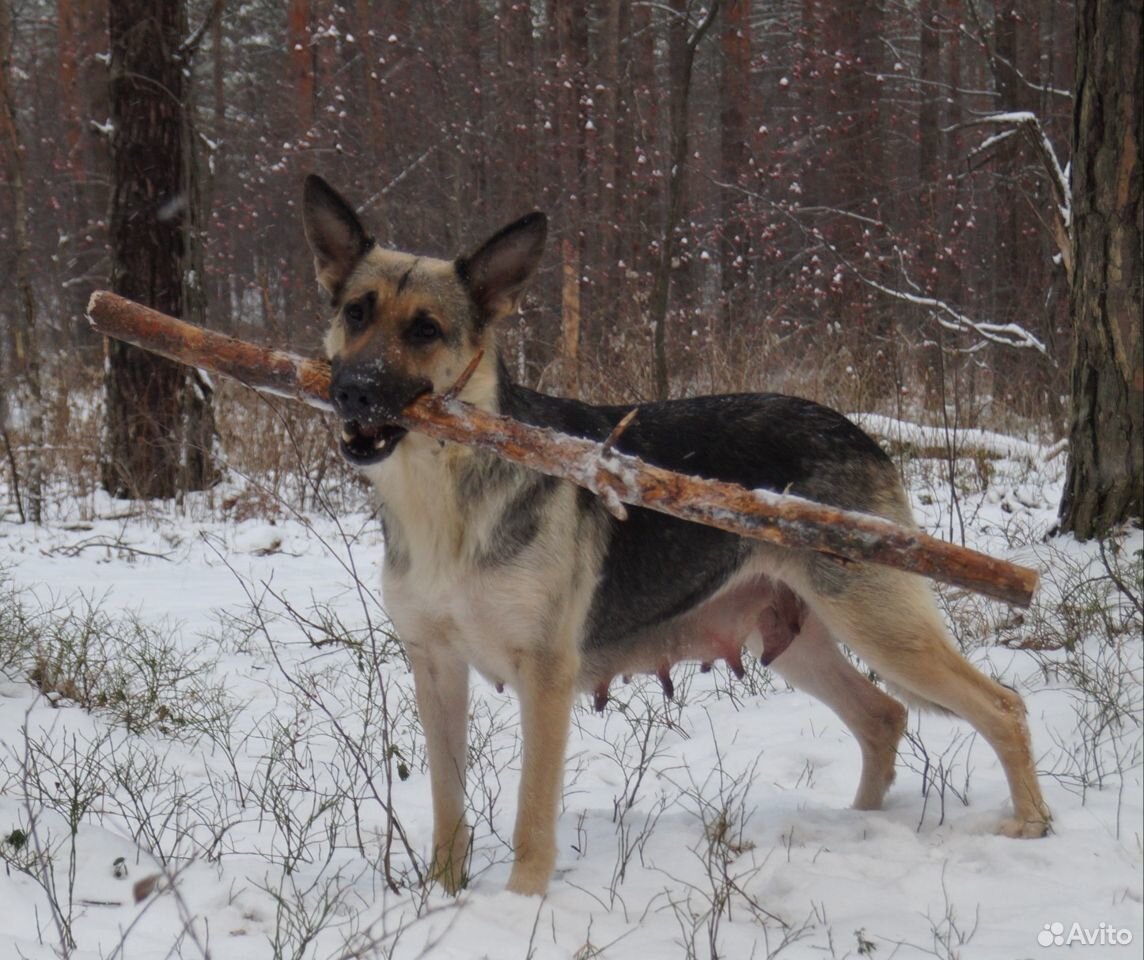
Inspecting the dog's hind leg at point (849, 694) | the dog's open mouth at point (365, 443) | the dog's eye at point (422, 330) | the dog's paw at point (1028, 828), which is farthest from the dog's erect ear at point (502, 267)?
the dog's paw at point (1028, 828)

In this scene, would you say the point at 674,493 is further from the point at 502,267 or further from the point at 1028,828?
the point at 1028,828

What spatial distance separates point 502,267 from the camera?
384 centimetres

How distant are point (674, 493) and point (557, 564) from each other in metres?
0.60

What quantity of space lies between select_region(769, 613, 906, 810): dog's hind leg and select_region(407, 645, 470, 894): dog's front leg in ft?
4.35

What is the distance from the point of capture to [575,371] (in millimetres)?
11258

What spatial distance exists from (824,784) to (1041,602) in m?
1.89

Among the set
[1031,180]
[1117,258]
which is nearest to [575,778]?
[1117,258]

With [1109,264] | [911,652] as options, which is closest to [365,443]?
[911,652]

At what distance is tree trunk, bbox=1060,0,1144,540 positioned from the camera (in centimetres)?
580

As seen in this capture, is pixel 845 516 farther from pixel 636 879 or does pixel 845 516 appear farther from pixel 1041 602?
pixel 1041 602

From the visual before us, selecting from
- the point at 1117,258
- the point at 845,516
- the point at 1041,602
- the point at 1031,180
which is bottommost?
the point at 1041,602

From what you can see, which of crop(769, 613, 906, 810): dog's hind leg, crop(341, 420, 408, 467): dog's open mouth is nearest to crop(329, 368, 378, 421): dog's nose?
crop(341, 420, 408, 467): dog's open mouth

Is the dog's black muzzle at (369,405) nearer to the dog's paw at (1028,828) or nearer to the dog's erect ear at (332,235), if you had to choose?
the dog's erect ear at (332,235)

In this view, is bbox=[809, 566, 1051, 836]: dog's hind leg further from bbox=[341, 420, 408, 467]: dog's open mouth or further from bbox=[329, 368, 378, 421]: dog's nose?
bbox=[329, 368, 378, 421]: dog's nose
